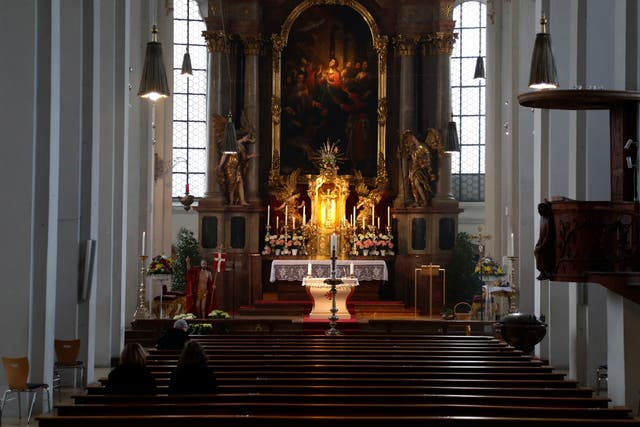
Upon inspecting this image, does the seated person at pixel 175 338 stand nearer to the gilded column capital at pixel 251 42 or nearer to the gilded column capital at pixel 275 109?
the gilded column capital at pixel 275 109

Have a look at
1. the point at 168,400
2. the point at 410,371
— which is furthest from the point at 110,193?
the point at 168,400

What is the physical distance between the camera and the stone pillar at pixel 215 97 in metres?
29.0

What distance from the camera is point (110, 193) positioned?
1888 centimetres

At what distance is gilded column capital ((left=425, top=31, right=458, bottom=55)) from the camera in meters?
29.3

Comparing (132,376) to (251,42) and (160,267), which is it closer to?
(160,267)

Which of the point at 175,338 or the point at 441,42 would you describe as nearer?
the point at 175,338

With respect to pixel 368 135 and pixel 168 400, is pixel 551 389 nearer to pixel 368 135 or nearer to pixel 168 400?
pixel 168 400

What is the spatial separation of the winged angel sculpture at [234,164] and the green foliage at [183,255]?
245 cm

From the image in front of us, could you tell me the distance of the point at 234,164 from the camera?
94.5 feet

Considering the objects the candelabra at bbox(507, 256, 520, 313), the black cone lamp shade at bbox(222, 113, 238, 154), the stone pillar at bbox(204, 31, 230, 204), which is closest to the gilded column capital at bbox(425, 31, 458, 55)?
the stone pillar at bbox(204, 31, 230, 204)

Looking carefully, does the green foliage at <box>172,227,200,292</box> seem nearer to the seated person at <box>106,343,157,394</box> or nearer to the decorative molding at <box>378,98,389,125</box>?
the decorative molding at <box>378,98,389,125</box>

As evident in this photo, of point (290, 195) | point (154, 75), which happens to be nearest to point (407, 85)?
point (290, 195)

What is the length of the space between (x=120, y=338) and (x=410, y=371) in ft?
27.4

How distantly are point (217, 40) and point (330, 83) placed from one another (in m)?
3.33
